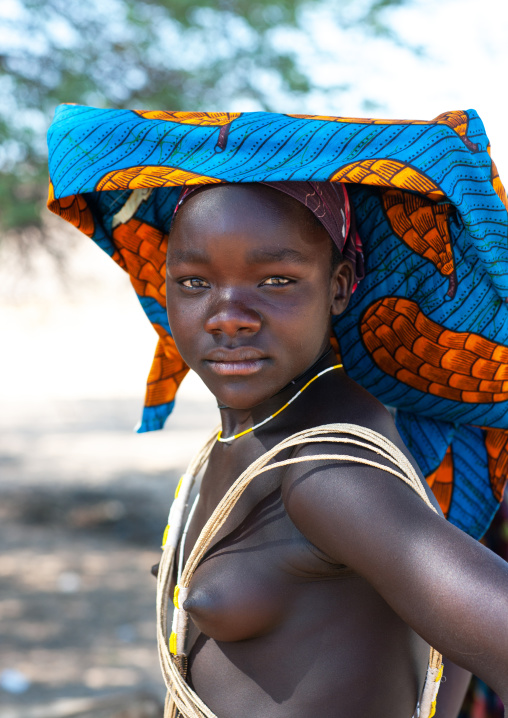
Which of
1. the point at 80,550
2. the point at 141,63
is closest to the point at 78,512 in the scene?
the point at 80,550

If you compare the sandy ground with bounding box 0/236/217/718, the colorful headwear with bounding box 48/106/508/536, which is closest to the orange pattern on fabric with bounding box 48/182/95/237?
the colorful headwear with bounding box 48/106/508/536

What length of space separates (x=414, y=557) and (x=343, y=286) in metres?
0.55

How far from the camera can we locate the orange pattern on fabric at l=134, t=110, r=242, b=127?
1231 mm

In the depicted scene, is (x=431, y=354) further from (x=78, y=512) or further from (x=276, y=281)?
(x=78, y=512)

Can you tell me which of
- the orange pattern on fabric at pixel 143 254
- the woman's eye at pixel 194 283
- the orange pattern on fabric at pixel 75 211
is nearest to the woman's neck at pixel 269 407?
Answer: the woman's eye at pixel 194 283

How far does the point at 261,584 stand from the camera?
118 cm

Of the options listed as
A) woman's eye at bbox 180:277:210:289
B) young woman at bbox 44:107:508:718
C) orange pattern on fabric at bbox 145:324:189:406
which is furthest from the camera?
orange pattern on fabric at bbox 145:324:189:406

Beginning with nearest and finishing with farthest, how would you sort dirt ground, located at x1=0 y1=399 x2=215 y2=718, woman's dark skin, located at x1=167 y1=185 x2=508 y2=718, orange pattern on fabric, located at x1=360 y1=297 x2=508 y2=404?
woman's dark skin, located at x1=167 y1=185 x2=508 y2=718 < orange pattern on fabric, located at x1=360 y1=297 x2=508 y2=404 < dirt ground, located at x1=0 y1=399 x2=215 y2=718

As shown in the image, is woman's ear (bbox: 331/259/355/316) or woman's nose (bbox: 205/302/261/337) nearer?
woman's nose (bbox: 205/302/261/337)

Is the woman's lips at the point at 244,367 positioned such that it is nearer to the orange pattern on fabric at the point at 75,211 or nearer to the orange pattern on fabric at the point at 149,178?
the orange pattern on fabric at the point at 149,178

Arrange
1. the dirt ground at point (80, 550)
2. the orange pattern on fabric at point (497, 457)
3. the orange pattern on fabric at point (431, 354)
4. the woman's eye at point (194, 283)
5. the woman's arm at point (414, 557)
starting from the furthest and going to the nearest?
1. the dirt ground at point (80, 550)
2. the orange pattern on fabric at point (497, 457)
3. the orange pattern on fabric at point (431, 354)
4. the woman's eye at point (194, 283)
5. the woman's arm at point (414, 557)

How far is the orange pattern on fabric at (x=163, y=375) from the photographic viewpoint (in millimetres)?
1761

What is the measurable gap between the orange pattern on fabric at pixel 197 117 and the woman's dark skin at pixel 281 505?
0.11 meters

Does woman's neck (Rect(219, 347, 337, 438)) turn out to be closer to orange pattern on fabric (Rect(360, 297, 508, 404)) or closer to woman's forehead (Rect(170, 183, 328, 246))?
orange pattern on fabric (Rect(360, 297, 508, 404))
